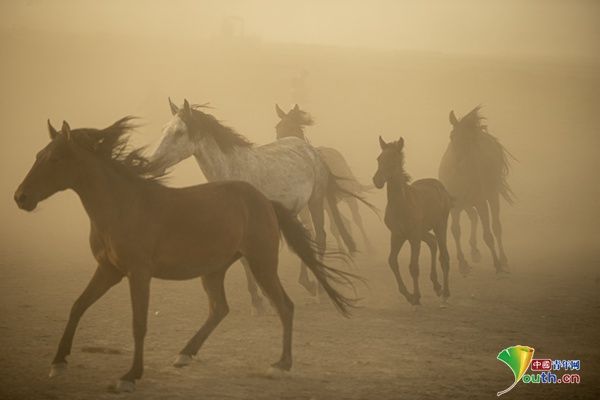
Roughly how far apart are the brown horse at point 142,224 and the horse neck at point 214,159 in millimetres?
2403

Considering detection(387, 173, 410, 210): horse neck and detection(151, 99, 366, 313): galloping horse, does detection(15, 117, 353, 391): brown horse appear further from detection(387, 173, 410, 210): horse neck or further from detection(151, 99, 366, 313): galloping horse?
detection(387, 173, 410, 210): horse neck

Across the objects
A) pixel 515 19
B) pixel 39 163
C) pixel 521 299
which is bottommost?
pixel 521 299

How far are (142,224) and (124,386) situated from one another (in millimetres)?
1440

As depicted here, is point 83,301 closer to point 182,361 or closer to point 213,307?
point 182,361

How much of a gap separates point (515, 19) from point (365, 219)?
17966 cm

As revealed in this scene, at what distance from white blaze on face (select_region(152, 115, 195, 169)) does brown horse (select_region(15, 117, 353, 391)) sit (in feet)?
6.98

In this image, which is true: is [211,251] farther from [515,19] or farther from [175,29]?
[515,19]

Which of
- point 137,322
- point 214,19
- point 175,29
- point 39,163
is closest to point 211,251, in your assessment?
point 137,322

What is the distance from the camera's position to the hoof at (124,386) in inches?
240

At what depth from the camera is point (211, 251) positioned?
6.78m

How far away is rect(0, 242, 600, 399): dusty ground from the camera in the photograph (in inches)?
253

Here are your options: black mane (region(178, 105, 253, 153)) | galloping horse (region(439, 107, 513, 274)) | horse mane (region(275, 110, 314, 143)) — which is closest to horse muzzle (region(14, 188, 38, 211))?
black mane (region(178, 105, 253, 153))

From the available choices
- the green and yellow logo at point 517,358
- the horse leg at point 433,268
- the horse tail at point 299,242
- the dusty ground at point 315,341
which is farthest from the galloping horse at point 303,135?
the green and yellow logo at point 517,358

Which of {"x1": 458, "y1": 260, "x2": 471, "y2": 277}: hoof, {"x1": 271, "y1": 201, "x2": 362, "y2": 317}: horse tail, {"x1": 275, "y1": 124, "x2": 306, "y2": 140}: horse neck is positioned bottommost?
{"x1": 271, "y1": 201, "x2": 362, "y2": 317}: horse tail
